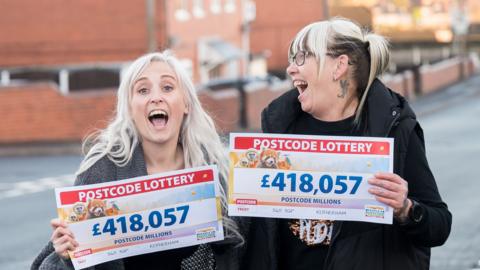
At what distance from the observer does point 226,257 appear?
4121mm

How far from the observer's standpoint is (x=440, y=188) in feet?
54.2

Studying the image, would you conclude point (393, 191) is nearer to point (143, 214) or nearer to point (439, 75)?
point (143, 214)

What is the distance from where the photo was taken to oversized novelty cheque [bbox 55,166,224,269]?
3.96m

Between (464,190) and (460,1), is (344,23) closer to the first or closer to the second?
(464,190)

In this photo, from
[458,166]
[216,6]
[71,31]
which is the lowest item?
[216,6]

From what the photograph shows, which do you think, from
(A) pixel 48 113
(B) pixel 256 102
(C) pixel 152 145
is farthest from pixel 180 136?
(B) pixel 256 102

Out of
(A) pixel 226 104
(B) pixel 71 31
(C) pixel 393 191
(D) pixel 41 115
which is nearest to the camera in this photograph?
(C) pixel 393 191

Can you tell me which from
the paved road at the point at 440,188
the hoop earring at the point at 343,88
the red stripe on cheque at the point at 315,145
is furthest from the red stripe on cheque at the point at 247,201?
the paved road at the point at 440,188

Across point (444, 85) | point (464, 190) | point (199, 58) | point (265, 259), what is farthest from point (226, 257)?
point (444, 85)

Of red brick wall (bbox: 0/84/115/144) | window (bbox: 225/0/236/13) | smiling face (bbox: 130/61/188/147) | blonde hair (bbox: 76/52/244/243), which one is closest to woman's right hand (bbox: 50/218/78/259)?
blonde hair (bbox: 76/52/244/243)

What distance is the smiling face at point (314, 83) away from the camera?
12.6 feet

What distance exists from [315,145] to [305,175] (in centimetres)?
12

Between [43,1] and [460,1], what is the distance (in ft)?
126

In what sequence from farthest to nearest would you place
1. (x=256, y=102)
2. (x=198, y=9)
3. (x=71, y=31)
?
(x=198, y=9) → (x=71, y=31) → (x=256, y=102)
